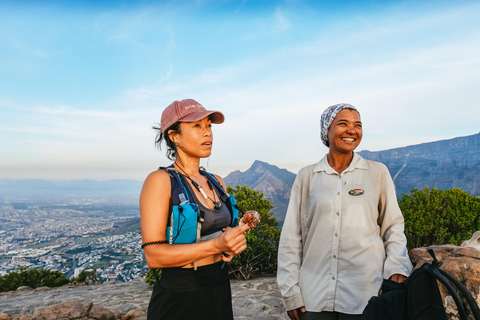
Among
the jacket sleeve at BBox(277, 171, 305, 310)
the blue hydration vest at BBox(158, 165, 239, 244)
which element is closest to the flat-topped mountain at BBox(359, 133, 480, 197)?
the jacket sleeve at BBox(277, 171, 305, 310)

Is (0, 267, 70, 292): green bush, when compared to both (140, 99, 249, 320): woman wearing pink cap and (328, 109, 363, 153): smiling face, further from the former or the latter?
(328, 109, 363, 153): smiling face

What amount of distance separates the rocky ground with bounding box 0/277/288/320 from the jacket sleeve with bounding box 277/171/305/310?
3831mm

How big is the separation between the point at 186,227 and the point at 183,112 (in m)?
0.72

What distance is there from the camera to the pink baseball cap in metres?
2.00

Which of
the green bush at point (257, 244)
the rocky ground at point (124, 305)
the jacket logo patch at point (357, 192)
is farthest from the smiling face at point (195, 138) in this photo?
the green bush at point (257, 244)

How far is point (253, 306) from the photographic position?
662 cm

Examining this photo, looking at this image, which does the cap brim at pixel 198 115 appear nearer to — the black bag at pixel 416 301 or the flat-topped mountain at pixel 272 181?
the black bag at pixel 416 301

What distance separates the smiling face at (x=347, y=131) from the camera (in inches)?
102

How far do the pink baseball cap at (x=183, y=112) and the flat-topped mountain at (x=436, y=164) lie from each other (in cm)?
4472

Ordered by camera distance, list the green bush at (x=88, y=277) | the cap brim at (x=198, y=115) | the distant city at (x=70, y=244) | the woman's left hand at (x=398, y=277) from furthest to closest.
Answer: the distant city at (x=70, y=244) < the green bush at (x=88, y=277) < the woman's left hand at (x=398, y=277) < the cap brim at (x=198, y=115)

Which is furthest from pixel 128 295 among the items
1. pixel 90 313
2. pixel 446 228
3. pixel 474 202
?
pixel 474 202

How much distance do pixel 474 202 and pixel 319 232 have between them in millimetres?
8345

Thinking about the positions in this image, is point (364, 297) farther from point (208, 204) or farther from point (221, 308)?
point (208, 204)

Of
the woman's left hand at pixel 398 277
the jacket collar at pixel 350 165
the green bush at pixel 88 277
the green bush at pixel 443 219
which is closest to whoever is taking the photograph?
the woman's left hand at pixel 398 277
